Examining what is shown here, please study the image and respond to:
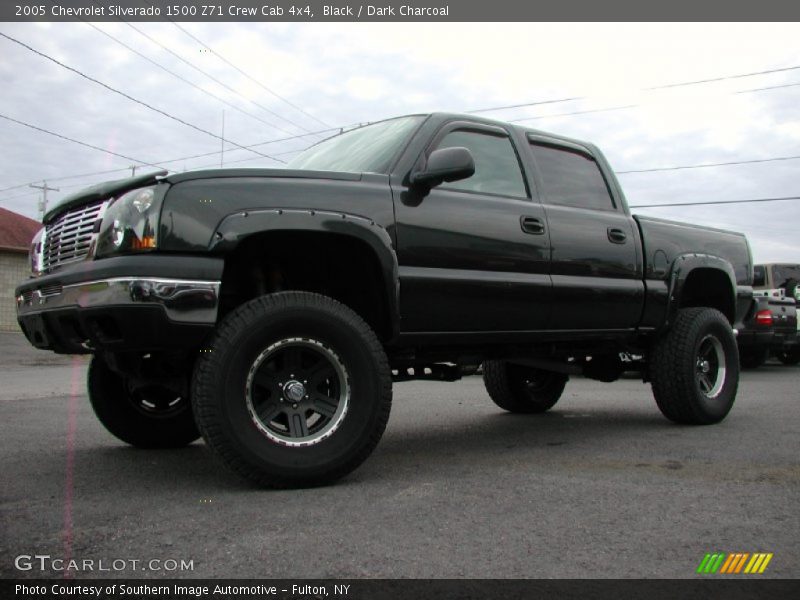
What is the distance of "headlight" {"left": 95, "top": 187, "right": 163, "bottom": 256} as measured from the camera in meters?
3.28

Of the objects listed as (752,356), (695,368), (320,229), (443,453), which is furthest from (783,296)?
(320,229)

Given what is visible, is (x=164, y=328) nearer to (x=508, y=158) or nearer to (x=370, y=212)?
(x=370, y=212)

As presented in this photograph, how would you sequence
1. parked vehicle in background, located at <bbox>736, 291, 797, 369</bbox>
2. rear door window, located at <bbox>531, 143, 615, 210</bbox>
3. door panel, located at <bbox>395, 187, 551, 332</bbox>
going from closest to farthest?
door panel, located at <bbox>395, 187, 551, 332</bbox>, rear door window, located at <bbox>531, 143, 615, 210</bbox>, parked vehicle in background, located at <bbox>736, 291, 797, 369</bbox>

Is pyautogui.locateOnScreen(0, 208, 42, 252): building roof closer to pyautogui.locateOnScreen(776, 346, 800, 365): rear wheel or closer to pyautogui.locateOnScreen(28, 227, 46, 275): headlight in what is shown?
pyautogui.locateOnScreen(776, 346, 800, 365): rear wheel

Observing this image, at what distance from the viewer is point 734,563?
2.46 meters

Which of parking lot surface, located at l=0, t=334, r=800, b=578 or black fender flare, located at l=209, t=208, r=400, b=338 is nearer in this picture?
parking lot surface, located at l=0, t=334, r=800, b=578

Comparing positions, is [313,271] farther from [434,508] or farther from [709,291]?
[709,291]

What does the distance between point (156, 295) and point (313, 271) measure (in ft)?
3.40

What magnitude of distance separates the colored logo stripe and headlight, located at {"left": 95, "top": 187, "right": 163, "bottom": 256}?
2.46m

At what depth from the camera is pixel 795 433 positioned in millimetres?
5227

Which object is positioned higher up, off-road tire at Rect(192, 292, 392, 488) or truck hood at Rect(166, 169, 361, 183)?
truck hood at Rect(166, 169, 361, 183)

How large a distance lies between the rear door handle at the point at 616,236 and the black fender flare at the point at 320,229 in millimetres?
1921

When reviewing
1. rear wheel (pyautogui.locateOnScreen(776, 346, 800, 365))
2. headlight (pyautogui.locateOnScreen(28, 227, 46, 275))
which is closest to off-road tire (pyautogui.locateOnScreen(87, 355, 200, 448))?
headlight (pyautogui.locateOnScreen(28, 227, 46, 275))

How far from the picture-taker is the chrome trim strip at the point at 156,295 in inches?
125
